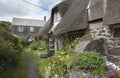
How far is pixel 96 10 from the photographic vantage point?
11.1 m

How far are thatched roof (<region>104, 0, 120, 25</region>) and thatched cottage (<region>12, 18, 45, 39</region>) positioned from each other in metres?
46.3

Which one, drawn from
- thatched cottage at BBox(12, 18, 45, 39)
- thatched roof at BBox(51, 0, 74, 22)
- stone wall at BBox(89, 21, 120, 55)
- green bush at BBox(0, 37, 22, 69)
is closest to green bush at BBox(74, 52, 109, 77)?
stone wall at BBox(89, 21, 120, 55)

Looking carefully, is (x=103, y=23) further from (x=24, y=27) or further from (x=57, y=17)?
(x=24, y=27)

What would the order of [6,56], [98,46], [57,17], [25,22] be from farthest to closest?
[25,22] < [57,17] < [6,56] < [98,46]

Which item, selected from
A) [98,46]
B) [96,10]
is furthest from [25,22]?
[98,46]

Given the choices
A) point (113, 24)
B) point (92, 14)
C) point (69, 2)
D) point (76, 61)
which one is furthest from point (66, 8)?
point (76, 61)

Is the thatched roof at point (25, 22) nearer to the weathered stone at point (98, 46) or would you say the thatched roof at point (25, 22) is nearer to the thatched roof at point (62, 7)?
the thatched roof at point (62, 7)

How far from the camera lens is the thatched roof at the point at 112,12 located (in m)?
8.78

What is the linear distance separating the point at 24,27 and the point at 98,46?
48409 millimetres

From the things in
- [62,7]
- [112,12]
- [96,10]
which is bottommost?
[112,12]

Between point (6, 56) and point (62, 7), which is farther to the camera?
point (62, 7)

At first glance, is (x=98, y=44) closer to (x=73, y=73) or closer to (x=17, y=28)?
(x=73, y=73)

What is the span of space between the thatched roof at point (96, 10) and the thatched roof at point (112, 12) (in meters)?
0.76

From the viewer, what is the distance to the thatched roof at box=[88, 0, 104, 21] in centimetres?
1063
